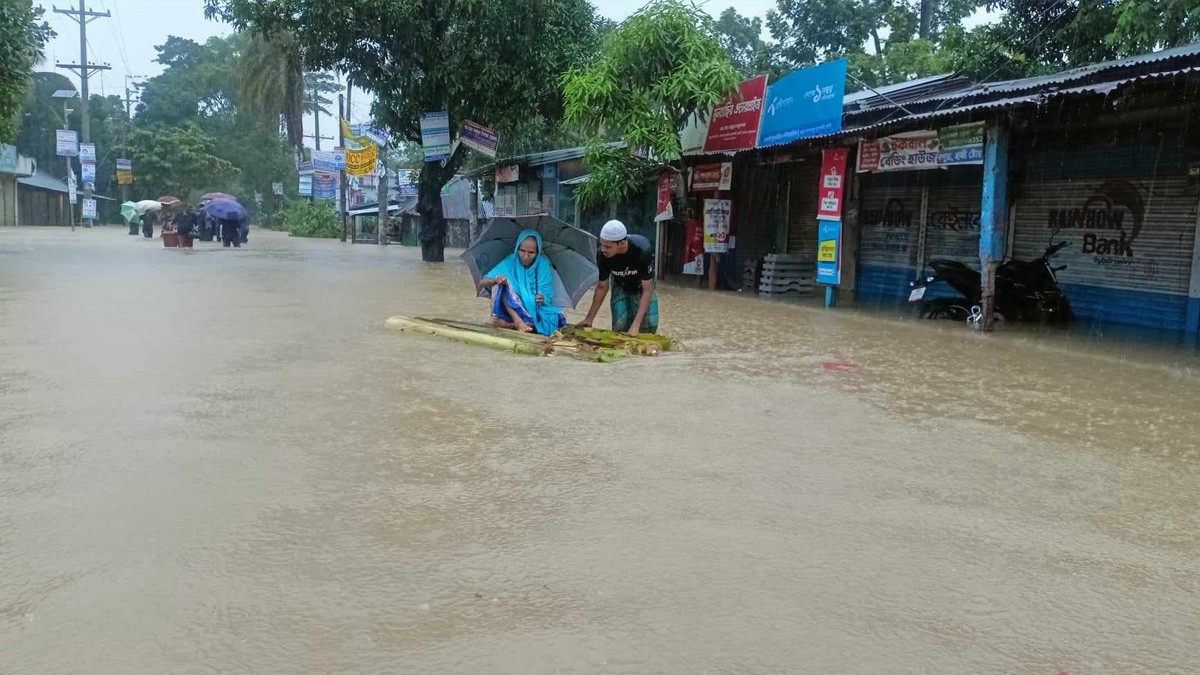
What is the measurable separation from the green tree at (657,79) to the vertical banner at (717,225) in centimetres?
114

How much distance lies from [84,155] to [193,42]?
2999 centimetres

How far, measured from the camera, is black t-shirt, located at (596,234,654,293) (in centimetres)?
862

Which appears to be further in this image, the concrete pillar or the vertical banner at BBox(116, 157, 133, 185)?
the vertical banner at BBox(116, 157, 133, 185)

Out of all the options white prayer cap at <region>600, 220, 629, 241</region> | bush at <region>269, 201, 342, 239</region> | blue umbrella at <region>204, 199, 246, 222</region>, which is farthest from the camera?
bush at <region>269, 201, 342, 239</region>

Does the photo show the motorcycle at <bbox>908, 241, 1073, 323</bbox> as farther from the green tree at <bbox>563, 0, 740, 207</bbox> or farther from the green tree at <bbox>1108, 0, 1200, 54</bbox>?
the green tree at <bbox>563, 0, 740, 207</bbox>

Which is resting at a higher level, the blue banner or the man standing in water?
the blue banner

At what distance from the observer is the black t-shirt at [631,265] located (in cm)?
862

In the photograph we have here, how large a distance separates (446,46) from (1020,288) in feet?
47.1

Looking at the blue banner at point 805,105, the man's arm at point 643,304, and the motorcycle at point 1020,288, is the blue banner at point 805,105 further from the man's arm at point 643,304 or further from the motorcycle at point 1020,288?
the man's arm at point 643,304

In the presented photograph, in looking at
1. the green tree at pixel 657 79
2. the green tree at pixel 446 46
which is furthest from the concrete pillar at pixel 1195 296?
the green tree at pixel 446 46

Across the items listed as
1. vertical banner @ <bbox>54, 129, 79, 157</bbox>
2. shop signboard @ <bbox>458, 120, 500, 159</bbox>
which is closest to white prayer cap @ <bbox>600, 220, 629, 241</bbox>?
shop signboard @ <bbox>458, 120, 500, 159</bbox>

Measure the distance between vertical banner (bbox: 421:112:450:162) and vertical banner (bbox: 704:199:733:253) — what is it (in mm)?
8321

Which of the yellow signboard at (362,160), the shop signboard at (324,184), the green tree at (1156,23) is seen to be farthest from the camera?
the shop signboard at (324,184)

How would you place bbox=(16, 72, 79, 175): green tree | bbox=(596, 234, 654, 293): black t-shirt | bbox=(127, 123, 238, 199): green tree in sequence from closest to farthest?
bbox=(596, 234, 654, 293): black t-shirt < bbox=(127, 123, 238, 199): green tree < bbox=(16, 72, 79, 175): green tree
